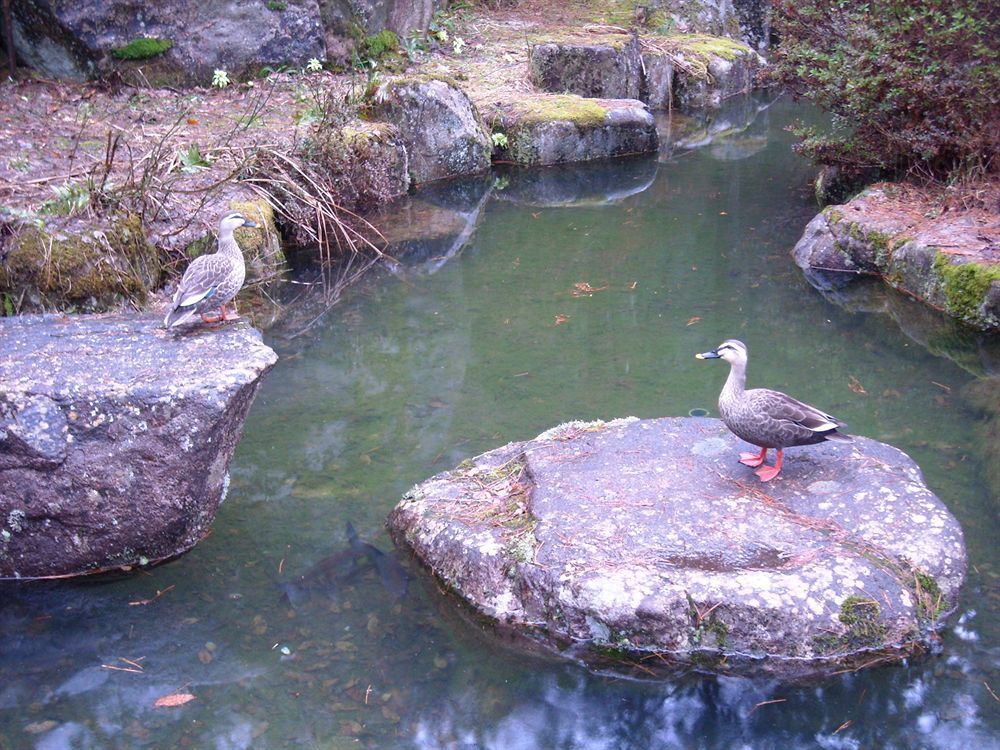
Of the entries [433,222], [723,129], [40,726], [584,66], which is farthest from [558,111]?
[40,726]

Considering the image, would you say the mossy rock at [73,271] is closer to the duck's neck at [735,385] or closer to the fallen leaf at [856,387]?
the duck's neck at [735,385]

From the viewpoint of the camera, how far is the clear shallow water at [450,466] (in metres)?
4.17

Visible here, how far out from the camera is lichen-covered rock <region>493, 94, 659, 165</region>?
1326cm

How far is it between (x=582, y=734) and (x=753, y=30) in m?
19.1

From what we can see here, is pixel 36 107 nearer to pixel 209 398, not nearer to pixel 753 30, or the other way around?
pixel 209 398

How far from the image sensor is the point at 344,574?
5.08m

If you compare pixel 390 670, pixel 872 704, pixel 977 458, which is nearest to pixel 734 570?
pixel 872 704

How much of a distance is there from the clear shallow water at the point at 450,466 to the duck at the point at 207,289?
0.98 meters

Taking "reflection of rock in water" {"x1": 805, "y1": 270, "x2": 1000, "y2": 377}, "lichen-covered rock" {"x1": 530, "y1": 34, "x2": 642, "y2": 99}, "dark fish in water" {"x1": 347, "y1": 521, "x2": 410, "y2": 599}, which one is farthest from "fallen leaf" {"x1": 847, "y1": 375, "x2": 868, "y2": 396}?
"lichen-covered rock" {"x1": 530, "y1": 34, "x2": 642, "y2": 99}

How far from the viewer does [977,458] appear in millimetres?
6035

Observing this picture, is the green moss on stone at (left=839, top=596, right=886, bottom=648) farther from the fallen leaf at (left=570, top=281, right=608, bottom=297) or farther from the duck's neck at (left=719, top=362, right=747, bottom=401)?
the fallen leaf at (left=570, top=281, right=608, bottom=297)

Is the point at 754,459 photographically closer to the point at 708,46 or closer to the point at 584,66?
the point at 584,66

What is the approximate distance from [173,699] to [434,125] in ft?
30.4

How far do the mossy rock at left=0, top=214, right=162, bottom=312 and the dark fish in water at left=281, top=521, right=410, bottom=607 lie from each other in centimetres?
328
